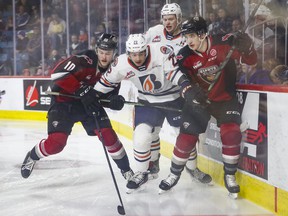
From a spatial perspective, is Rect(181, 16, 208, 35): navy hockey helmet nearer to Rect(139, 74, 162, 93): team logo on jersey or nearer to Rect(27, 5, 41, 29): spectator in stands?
Rect(139, 74, 162, 93): team logo on jersey

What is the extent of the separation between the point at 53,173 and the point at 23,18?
14.4 feet

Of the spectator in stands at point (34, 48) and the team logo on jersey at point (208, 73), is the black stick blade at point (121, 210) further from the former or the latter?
the spectator in stands at point (34, 48)

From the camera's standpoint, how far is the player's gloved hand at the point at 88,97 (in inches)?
119

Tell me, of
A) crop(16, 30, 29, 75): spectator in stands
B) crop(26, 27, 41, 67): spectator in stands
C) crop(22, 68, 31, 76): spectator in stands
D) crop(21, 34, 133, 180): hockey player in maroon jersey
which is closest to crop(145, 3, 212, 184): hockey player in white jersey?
crop(21, 34, 133, 180): hockey player in maroon jersey

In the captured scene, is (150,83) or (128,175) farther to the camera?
(128,175)

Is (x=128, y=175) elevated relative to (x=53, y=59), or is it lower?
lower

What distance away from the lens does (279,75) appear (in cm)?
289

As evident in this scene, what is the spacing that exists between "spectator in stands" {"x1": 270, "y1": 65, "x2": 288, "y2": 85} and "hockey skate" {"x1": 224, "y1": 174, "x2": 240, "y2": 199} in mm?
584

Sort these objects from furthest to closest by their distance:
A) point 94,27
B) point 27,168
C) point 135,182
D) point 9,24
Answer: point 9,24
point 94,27
point 27,168
point 135,182

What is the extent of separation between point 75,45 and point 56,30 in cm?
42

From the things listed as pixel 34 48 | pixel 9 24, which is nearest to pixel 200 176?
pixel 34 48

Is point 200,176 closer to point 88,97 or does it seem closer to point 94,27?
point 88,97

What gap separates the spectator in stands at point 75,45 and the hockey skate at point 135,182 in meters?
3.73

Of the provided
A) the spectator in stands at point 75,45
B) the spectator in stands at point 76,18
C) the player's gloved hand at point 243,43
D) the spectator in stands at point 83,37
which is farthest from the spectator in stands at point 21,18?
the player's gloved hand at point 243,43
